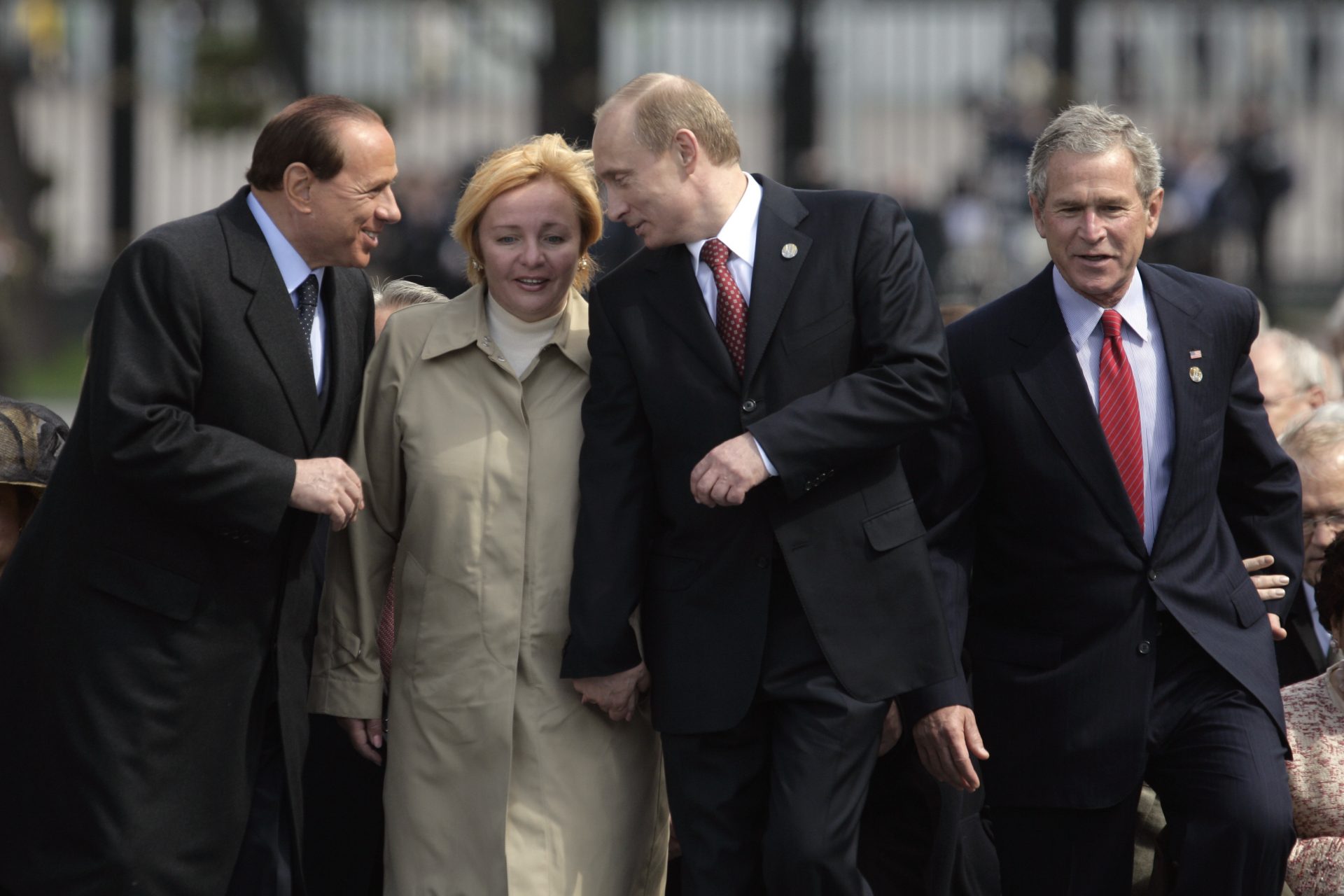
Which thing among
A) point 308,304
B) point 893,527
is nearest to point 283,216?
point 308,304

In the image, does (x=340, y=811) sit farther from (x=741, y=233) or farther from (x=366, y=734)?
(x=741, y=233)

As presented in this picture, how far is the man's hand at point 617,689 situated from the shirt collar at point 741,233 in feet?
2.97

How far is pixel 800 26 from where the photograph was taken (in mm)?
15953

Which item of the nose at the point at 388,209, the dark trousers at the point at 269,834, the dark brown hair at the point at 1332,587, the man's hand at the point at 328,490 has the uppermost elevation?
the nose at the point at 388,209

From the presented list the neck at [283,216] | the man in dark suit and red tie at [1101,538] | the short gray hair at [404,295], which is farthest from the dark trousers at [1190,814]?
the short gray hair at [404,295]

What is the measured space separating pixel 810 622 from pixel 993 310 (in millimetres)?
869

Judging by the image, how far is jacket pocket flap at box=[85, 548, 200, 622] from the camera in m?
3.86

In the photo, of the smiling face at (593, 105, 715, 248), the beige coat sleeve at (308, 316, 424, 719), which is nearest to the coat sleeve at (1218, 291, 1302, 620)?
the smiling face at (593, 105, 715, 248)

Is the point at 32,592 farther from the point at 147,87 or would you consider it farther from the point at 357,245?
the point at 147,87

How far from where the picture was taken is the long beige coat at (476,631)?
13.8ft

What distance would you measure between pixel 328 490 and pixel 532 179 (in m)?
0.93

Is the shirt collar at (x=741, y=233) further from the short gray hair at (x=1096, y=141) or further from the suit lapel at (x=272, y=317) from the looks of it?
the suit lapel at (x=272, y=317)

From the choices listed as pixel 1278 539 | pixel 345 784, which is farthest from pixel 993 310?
pixel 345 784

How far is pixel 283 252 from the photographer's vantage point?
4.07 metres
